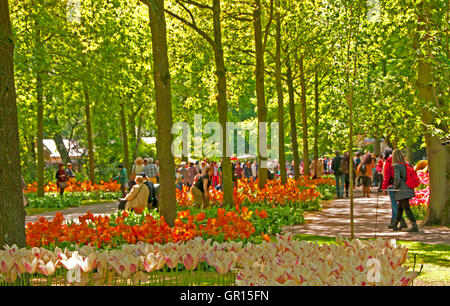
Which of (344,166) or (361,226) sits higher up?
(344,166)

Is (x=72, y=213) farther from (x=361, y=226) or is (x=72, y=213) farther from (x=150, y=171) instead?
(x=361, y=226)

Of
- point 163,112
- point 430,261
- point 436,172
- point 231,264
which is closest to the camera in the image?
point 231,264

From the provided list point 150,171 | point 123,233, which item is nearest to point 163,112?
point 123,233

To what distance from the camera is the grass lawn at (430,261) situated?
784 centimetres

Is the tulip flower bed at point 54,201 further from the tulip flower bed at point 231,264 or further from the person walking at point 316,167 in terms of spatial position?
the tulip flower bed at point 231,264

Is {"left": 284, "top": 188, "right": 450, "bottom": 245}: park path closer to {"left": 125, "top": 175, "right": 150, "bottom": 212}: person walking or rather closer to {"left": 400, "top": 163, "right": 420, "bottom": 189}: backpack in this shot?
{"left": 400, "top": 163, "right": 420, "bottom": 189}: backpack

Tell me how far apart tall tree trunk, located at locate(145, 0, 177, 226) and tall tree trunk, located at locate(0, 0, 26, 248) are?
12.9ft

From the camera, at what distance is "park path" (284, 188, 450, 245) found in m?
12.7

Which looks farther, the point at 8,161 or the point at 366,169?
the point at 366,169

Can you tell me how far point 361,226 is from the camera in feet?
48.8

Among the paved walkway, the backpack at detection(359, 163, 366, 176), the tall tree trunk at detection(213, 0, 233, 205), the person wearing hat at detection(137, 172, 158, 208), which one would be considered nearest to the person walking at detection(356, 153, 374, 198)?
the backpack at detection(359, 163, 366, 176)

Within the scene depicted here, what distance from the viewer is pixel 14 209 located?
23.7ft

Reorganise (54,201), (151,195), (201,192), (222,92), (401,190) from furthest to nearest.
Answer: (54,201), (201,192), (151,195), (222,92), (401,190)

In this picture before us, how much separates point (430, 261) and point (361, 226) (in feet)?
17.5
